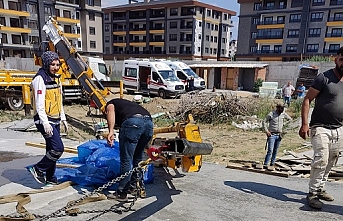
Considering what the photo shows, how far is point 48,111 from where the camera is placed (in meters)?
4.02

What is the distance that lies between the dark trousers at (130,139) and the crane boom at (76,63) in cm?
614

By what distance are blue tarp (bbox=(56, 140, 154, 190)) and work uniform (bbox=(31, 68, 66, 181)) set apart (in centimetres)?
36

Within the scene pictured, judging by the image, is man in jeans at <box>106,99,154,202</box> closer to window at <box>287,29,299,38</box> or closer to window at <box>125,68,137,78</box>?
window at <box>125,68,137,78</box>

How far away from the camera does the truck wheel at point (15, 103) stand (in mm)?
13037

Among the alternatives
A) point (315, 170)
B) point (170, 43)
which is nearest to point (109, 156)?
point (315, 170)

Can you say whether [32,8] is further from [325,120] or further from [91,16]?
[325,120]

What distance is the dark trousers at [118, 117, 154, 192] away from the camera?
11.9 feet

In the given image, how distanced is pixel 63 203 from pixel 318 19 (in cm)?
5509

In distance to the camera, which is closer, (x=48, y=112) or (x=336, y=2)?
(x=48, y=112)

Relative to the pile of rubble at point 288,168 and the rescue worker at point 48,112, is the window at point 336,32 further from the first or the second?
the rescue worker at point 48,112

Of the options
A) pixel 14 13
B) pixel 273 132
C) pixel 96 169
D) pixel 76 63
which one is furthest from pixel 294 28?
pixel 96 169

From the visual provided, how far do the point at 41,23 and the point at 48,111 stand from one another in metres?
50.1

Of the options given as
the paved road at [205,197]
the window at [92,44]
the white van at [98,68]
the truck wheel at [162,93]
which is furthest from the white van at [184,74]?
the window at [92,44]

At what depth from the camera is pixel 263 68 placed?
3044cm
